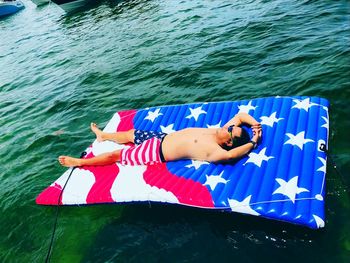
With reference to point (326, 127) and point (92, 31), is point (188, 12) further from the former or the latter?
point (326, 127)

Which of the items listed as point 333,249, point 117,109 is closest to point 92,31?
point 117,109

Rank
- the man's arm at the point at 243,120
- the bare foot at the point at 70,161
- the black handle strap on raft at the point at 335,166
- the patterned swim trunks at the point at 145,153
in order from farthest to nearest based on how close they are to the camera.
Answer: the bare foot at the point at 70,161 < the patterned swim trunks at the point at 145,153 < the man's arm at the point at 243,120 < the black handle strap on raft at the point at 335,166

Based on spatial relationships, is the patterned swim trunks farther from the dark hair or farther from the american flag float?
the dark hair

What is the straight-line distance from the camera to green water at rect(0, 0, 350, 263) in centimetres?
488

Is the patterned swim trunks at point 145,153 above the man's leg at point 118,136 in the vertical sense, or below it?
above

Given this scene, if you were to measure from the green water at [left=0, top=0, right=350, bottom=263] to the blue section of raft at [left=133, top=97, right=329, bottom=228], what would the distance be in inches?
13.8

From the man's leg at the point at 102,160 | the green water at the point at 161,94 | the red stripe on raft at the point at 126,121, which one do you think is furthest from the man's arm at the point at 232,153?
the red stripe on raft at the point at 126,121

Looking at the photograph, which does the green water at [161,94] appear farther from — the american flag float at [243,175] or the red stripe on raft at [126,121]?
the red stripe on raft at [126,121]

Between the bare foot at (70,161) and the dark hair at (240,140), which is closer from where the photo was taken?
the dark hair at (240,140)

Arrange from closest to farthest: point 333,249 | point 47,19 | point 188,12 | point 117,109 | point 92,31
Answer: point 333,249, point 117,109, point 188,12, point 92,31, point 47,19

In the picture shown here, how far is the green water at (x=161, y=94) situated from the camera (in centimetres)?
488

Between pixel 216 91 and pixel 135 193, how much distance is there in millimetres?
3860

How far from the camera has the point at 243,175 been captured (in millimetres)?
5176

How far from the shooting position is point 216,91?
28.0 ft
